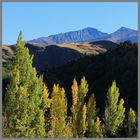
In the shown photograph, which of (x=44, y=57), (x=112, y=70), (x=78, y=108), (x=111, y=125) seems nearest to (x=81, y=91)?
(x=78, y=108)

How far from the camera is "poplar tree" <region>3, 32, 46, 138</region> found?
10148 millimetres

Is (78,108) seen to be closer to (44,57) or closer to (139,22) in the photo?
(139,22)

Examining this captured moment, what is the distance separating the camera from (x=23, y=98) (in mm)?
10484

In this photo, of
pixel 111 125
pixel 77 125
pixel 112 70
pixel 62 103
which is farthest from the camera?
pixel 112 70

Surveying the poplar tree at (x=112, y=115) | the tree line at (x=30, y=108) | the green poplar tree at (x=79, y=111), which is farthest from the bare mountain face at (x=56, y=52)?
the tree line at (x=30, y=108)

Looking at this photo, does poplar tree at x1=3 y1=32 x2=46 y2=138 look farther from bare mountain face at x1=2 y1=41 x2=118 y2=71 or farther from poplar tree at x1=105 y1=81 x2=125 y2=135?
bare mountain face at x1=2 y1=41 x2=118 y2=71

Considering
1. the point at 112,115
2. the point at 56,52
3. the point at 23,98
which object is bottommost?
the point at 112,115

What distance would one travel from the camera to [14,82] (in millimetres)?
11969

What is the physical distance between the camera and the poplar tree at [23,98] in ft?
33.3

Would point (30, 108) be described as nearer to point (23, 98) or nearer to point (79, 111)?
point (23, 98)

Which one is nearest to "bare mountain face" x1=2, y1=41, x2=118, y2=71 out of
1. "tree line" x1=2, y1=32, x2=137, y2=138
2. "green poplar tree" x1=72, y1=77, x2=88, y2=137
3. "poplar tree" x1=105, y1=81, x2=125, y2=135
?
"poplar tree" x1=105, y1=81, x2=125, y2=135

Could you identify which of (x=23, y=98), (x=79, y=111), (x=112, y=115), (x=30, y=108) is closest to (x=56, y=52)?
(x=112, y=115)

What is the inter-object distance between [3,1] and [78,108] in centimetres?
1620

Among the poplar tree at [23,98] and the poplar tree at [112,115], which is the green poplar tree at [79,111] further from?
the poplar tree at [23,98]
